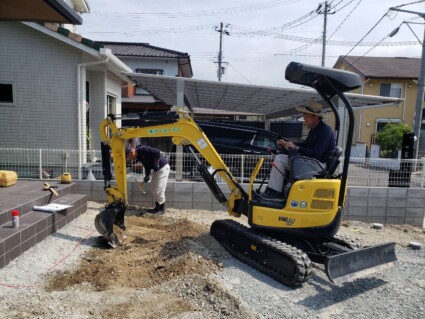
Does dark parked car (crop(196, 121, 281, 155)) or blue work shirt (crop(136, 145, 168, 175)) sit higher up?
dark parked car (crop(196, 121, 281, 155))

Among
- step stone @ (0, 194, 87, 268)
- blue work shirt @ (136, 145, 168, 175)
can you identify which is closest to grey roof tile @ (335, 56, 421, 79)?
blue work shirt @ (136, 145, 168, 175)

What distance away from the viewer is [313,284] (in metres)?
4.05

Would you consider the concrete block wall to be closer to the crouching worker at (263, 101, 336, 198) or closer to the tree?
the crouching worker at (263, 101, 336, 198)

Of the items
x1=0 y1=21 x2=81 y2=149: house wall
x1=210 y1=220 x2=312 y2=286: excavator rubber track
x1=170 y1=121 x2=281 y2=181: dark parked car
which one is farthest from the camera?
x1=170 y1=121 x2=281 y2=181: dark parked car

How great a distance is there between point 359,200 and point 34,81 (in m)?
7.77

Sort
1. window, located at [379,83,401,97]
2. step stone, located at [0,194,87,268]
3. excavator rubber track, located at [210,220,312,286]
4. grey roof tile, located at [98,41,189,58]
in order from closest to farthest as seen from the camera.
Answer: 1. excavator rubber track, located at [210,220,312,286]
2. step stone, located at [0,194,87,268]
3. grey roof tile, located at [98,41,189,58]
4. window, located at [379,83,401,97]

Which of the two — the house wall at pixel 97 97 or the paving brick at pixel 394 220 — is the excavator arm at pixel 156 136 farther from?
the house wall at pixel 97 97

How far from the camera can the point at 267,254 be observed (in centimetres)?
413

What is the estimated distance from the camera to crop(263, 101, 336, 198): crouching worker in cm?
425

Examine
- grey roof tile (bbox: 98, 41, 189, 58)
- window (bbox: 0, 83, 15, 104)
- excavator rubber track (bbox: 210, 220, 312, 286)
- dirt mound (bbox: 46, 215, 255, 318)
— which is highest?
grey roof tile (bbox: 98, 41, 189, 58)

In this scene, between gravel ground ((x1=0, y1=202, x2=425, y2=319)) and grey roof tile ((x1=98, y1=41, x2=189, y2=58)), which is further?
grey roof tile ((x1=98, y1=41, x2=189, y2=58))

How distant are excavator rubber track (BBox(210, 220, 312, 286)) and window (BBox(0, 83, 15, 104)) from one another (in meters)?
6.33

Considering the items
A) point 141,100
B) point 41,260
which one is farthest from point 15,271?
point 141,100

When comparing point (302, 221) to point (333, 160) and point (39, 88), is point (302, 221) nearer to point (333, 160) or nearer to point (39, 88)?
point (333, 160)
